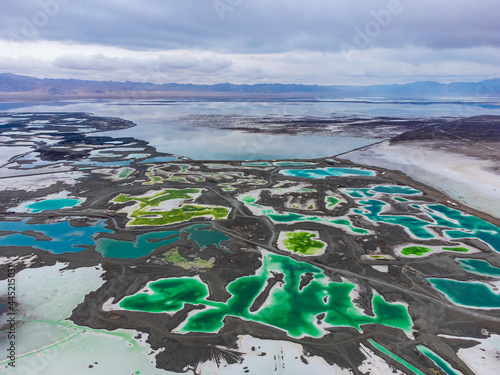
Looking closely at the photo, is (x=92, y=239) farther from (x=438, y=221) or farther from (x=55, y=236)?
(x=438, y=221)

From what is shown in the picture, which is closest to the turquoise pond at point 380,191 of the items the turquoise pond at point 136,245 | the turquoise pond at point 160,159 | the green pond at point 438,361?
the turquoise pond at point 136,245

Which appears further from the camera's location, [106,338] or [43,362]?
[106,338]

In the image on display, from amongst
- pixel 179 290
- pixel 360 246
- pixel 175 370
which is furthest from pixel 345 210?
pixel 175 370

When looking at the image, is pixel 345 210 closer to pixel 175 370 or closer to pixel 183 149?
pixel 175 370

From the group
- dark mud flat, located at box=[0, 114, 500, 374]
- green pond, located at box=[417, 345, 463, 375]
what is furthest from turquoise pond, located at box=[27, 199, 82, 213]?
green pond, located at box=[417, 345, 463, 375]

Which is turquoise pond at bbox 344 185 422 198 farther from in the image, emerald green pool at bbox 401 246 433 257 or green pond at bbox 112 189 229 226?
green pond at bbox 112 189 229 226
